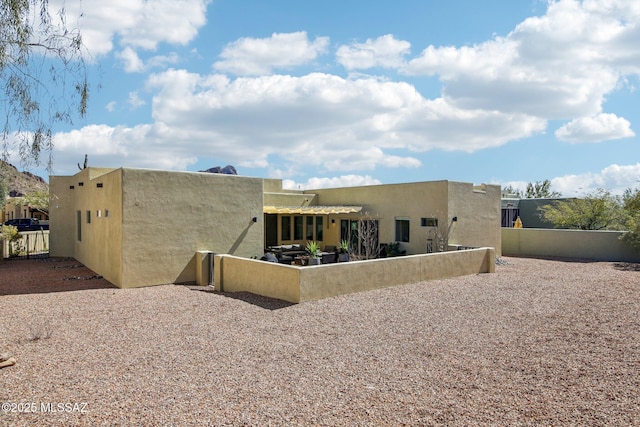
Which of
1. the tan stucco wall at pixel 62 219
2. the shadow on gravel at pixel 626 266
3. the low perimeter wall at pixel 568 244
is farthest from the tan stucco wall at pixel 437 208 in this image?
the tan stucco wall at pixel 62 219

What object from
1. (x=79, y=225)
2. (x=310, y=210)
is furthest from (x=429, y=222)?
(x=79, y=225)

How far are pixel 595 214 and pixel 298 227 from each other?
Answer: 799 inches

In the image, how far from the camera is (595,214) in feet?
95.3

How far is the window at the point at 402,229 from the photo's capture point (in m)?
24.3

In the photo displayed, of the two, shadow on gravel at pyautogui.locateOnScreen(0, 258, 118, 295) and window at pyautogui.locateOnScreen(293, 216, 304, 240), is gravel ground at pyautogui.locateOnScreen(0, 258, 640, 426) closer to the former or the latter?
shadow on gravel at pyautogui.locateOnScreen(0, 258, 118, 295)

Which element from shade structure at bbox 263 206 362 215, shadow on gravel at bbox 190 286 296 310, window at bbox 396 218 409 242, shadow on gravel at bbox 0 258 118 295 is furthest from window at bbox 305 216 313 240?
shadow on gravel at bbox 190 286 296 310

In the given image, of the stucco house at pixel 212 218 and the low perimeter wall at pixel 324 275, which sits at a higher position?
the stucco house at pixel 212 218

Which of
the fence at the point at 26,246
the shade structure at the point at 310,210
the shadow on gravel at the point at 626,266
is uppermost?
the shade structure at the point at 310,210

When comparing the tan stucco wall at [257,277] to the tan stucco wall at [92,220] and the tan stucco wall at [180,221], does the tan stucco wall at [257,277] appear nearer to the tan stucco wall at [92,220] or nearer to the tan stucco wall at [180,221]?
the tan stucco wall at [180,221]

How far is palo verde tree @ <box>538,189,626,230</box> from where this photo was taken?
94.3 ft

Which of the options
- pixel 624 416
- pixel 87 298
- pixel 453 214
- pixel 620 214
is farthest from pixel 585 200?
pixel 87 298

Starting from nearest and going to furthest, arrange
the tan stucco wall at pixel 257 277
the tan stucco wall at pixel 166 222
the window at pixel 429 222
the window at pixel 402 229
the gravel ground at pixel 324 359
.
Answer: the gravel ground at pixel 324 359, the tan stucco wall at pixel 257 277, the tan stucco wall at pixel 166 222, the window at pixel 429 222, the window at pixel 402 229

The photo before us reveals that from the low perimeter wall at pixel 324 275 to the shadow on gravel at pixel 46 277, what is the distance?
177 inches

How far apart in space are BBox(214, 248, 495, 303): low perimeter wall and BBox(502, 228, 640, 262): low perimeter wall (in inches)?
480
